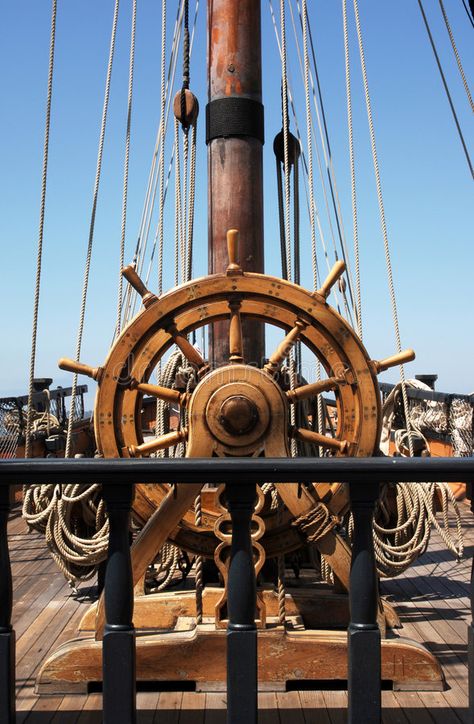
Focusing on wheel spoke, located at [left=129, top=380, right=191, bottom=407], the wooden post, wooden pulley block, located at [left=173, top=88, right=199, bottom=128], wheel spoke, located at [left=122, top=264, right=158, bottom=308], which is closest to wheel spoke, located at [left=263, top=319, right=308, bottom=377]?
wheel spoke, located at [left=129, top=380, right=191, bottom=407]

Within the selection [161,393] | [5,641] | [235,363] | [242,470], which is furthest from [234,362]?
[5,641]

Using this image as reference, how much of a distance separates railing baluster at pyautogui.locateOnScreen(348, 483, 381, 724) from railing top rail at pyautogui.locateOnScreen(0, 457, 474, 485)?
0.04 meters

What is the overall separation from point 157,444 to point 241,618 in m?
1.44

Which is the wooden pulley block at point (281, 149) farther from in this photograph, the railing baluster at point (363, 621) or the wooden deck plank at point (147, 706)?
the railing baluster at point (363, 621)

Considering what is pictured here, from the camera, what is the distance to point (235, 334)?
2.71m

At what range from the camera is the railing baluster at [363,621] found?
1311 millimetres

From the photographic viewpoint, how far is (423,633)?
2924 mm

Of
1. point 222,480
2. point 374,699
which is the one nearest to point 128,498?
point 222,480

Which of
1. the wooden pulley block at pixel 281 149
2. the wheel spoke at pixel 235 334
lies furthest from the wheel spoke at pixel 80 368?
the wooden pulley block at pixel 281 149

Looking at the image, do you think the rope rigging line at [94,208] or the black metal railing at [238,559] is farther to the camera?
the rope rigging line at [94,208]

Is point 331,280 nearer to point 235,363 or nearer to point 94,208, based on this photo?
point 235,363

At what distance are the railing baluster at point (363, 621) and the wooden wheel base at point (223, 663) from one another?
1152 millimetres

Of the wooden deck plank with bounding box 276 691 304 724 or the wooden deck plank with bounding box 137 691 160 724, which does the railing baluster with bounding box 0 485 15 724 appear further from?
the wooden deck plank with bounding box 276 691 304 724

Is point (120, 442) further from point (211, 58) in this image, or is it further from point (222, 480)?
point (211, 58)
